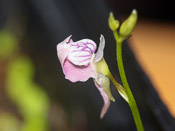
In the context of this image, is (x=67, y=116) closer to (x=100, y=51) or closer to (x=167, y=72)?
(x=167, y=72)

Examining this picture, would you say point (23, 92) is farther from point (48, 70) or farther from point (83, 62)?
point (83, 62)

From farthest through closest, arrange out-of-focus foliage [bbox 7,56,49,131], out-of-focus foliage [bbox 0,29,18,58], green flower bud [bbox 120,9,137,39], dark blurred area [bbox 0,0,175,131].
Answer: out-of-focus foliage [bbox 0,29,18,58]
out-of-focus foliage [bbox 7,56,49,131]
dark blurred area [bbox 0,0,175,131]
green flower bud [bbox 120,9,137,39]

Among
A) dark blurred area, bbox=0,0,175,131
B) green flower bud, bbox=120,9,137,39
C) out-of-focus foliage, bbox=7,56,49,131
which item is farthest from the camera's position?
out-of-focus foliage, bbox=7,56,49,131

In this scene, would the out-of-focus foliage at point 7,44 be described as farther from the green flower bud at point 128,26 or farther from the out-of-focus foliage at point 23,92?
the green flower bud at point 128,26

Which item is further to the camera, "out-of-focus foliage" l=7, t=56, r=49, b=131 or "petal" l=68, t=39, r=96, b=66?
"out-of-focus foliage" l=7, t=56, r=49, b=131

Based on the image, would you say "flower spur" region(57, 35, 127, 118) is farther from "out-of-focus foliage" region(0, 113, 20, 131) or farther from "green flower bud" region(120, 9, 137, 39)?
"out-of-focus foliage" region(0, 113, 20, 131)

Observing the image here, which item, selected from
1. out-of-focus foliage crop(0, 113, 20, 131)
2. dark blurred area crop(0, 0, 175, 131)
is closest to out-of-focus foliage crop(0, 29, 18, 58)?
dark blurred area crop(0, 0, 175, 131)

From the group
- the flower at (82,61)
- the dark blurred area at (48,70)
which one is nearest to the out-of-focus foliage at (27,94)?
the dark blurred area at (48,70)

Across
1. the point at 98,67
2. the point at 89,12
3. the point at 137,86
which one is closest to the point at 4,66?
the point at 89,12

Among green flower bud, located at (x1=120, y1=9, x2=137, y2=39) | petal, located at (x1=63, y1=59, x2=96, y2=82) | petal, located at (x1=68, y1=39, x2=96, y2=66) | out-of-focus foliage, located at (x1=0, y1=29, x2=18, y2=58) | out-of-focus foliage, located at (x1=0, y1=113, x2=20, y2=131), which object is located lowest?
out-of-focus foliage, located at (x1=0, y1=113, x2=20, y2=131)
